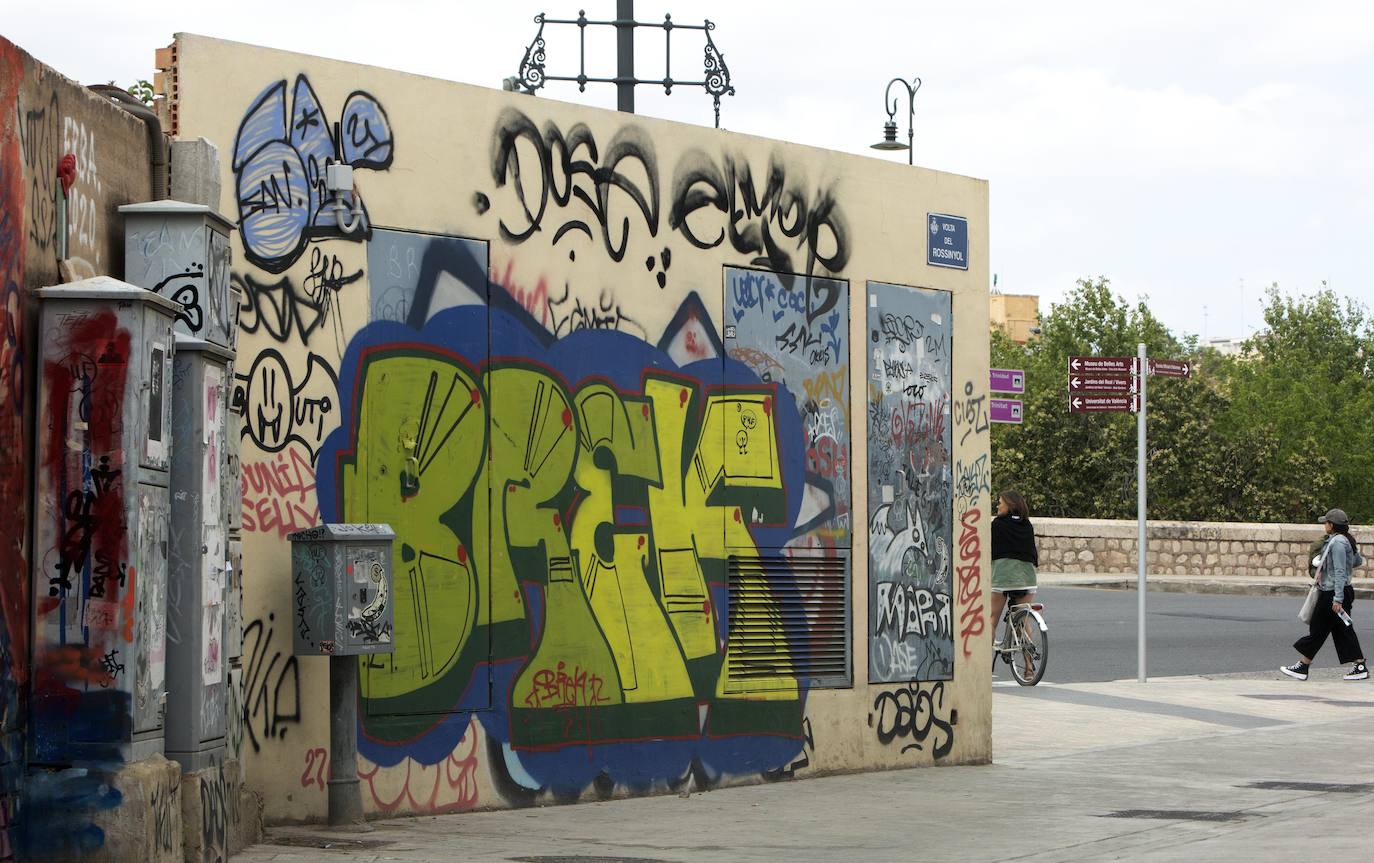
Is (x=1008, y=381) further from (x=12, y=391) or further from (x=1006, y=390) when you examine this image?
(x=12, y=391)

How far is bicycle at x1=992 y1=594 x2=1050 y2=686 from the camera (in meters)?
17.1

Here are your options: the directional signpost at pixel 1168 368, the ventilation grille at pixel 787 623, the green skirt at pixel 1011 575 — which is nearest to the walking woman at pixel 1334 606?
the directional signpost at pixel 1168 368

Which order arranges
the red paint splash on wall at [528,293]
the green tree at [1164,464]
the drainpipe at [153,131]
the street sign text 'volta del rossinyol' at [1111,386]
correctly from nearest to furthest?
the drainpipe at [153,131] < the red paint splash on wall at [528,293] < the street sign text 'volta del rossinyol' at [1111,386] < the green tree at [1164,464]

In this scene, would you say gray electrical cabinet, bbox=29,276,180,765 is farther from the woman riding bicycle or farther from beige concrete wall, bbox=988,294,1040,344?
beige concrete wall, bbox=988,294,1040,344

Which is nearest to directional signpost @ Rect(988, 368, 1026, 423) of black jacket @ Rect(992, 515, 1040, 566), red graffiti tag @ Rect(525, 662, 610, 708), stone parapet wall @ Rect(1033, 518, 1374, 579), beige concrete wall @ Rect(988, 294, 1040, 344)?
black jacket @ Rect(992, 515, 1040, 566)

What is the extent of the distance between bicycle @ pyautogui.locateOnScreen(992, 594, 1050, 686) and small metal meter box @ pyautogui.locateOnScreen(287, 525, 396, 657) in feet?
30.0

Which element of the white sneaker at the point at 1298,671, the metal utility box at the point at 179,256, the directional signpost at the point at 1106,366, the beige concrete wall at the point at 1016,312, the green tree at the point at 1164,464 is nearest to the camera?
the metal utility box at the point at 179,256

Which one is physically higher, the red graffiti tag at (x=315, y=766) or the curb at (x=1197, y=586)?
the red graffiti tag at (x=315, y=766)

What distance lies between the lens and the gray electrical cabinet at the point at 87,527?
279 inches

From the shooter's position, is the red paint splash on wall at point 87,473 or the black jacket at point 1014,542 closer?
the red paint splash on wall at point 87,473

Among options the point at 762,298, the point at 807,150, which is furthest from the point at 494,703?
the point at 807,150

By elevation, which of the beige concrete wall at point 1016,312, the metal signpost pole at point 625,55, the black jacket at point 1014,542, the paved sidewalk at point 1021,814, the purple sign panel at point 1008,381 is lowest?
the paved sidewalk at point 1021,814

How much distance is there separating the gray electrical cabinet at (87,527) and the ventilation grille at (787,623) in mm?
4759

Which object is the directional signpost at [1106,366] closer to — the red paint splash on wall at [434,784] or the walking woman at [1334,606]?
the walking woman at [1334,606]
